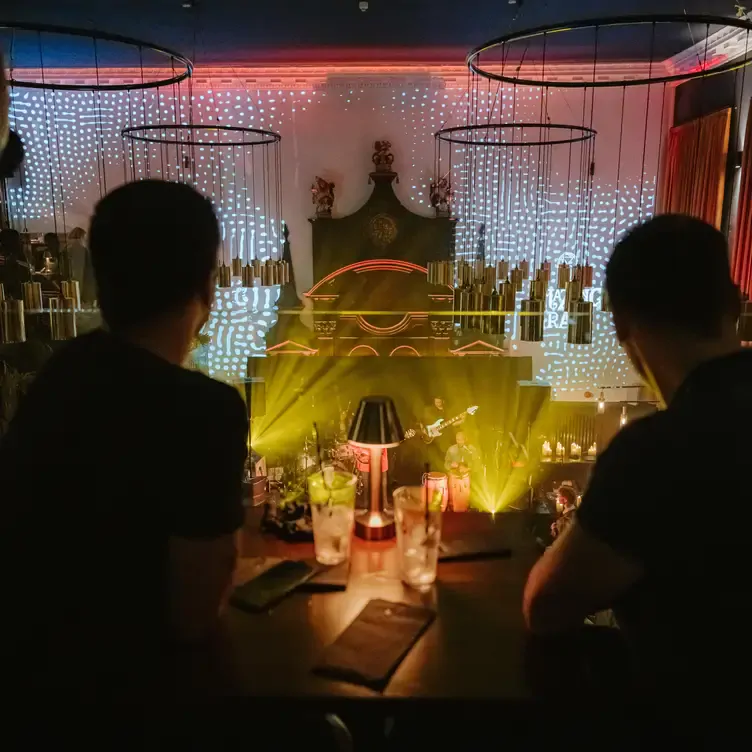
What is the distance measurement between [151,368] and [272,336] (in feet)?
16.0

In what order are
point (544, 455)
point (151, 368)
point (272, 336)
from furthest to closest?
point (272, 336)
point (544, 455)
point (151, 368)

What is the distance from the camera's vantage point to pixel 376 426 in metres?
1.69

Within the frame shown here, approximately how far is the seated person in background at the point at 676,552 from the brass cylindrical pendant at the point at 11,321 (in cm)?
194

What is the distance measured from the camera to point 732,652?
1.03 meters

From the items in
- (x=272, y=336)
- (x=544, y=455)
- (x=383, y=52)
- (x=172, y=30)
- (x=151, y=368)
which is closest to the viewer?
(x=151, y=368)

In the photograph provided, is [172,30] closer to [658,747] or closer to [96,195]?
[96,195]

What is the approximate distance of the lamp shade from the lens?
5.51 ft

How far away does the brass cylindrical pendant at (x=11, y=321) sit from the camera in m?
2.26

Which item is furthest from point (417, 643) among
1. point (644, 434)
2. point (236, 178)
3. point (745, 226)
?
point (236, 178)

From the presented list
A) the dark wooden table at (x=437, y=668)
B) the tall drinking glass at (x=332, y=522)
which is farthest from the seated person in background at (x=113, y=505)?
the tall drinking glass at (x=332, y=522)

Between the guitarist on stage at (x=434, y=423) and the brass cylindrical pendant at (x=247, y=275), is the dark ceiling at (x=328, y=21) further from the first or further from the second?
the guitarist on stage at (x=434, y=423)

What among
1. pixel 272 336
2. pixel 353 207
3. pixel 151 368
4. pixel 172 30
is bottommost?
pixel 272 336

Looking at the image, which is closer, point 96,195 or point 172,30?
point 172,30

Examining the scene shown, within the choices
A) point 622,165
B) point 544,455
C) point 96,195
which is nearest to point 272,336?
point 96,195
